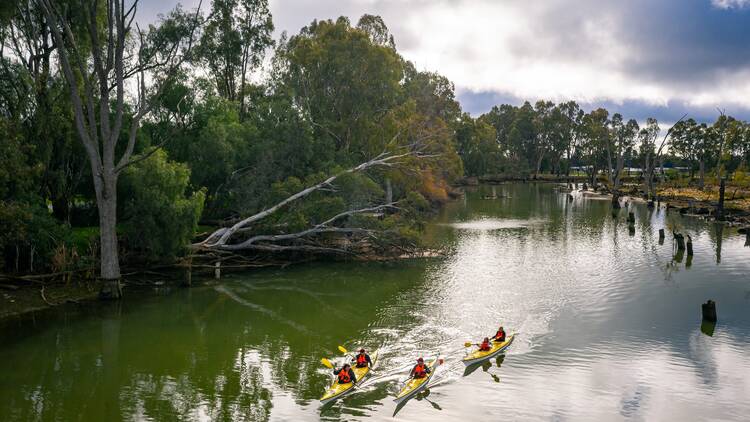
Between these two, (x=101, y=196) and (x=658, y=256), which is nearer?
(x=101, y=196)

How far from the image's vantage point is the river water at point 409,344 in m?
17.6

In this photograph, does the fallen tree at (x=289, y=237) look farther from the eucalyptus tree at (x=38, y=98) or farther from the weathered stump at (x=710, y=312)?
the weathered stump at (x=710, y=312)

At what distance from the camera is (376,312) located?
28078 mm

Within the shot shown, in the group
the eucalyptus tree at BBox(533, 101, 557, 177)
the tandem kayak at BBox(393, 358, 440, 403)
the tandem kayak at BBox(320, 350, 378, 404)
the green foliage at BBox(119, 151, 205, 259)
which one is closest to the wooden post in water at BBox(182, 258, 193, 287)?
the green foliage at BBox(119, 151, 205, 259)

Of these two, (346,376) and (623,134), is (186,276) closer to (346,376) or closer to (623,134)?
(346,376)

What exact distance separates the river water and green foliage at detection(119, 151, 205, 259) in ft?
10.4

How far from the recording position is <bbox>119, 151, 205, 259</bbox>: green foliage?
100 feet

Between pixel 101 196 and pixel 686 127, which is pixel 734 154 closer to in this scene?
pixel 686 127

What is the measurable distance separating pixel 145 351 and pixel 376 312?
11.3m

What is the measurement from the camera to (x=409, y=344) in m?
23.1

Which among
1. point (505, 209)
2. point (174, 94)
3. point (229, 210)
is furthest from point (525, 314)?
point (505, 209)

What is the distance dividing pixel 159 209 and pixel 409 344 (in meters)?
16.9

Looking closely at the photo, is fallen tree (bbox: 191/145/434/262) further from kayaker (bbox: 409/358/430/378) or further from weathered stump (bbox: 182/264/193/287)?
kayaker (bbox: 409/358/430/378)

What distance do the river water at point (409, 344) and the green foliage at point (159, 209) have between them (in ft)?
10.4
